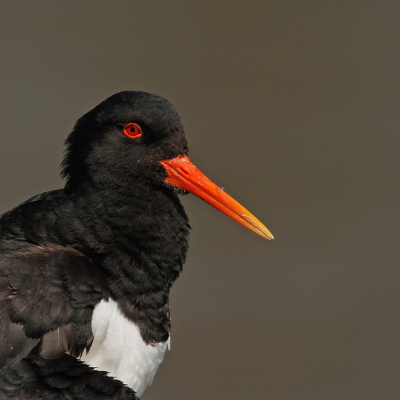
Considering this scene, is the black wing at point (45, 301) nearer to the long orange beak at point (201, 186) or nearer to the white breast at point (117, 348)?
the white breast at point (117, 348)

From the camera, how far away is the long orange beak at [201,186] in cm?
345

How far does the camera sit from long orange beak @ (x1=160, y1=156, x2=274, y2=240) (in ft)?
11.3

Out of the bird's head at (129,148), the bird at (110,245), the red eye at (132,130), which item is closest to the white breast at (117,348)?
the bird at (110,245)

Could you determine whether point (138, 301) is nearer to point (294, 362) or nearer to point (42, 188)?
point (294, 362)

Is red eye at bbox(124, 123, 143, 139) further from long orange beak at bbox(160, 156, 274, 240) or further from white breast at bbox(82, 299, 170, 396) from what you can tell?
white breast at bbox(82, 299, 170, 396)

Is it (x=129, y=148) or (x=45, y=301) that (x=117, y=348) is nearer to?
(x=45, y=301)

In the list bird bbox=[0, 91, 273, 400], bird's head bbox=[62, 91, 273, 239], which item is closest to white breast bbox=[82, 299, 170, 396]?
bird bbox=[0, 91, 273, 400]

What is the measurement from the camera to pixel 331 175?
25.2 feet

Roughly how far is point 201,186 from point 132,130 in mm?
513

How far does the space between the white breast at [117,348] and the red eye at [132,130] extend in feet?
3.00

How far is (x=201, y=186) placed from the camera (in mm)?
3508

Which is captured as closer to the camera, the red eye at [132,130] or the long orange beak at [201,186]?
the red eye at [132,130]

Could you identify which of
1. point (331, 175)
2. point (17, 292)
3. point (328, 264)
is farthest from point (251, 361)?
point (17, 292)

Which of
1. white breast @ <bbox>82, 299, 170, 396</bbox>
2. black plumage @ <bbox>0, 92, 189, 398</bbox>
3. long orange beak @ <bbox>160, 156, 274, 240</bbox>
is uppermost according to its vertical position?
long orange beak @ <bbox>160, 156, 274, 240</bbox>
